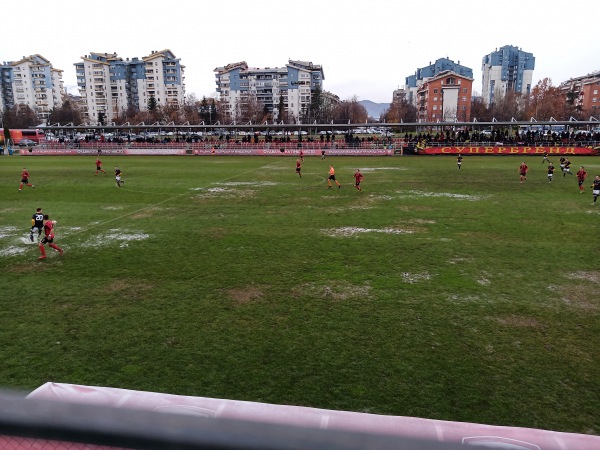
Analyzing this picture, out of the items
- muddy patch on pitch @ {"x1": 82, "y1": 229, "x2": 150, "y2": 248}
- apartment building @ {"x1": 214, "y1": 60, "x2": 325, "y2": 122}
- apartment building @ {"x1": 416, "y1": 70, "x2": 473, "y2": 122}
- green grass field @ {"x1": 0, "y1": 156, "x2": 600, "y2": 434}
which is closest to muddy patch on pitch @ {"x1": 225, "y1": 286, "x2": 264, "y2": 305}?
green grass field @ {"x1": 0, "y1": 156, "x2": 600, "y2": 434}

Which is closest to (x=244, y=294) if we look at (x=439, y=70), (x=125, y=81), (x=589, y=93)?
(x=589, y=93)

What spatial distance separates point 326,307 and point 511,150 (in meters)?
52.3

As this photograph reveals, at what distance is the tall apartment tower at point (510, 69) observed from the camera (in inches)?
6752

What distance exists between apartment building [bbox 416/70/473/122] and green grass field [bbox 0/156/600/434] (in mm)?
92302

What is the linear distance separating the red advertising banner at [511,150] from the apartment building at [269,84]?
80.1 metres

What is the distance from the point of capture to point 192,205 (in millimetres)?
25016

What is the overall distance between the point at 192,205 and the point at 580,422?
2129 cm

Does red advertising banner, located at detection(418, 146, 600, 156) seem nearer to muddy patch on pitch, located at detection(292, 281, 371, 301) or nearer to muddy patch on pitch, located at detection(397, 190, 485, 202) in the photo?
muddy patch on pitch, located at detection(397, 190, 485, 202)

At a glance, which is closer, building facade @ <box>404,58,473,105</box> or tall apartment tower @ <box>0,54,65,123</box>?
tall apartment tower @ <box>0,54,65,123</box>

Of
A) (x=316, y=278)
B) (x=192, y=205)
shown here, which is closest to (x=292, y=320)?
(x=316, y=278)

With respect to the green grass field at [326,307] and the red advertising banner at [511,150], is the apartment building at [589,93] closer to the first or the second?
the red advertising banner at [511,150]

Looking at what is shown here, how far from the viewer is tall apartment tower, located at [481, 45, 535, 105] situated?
17150cm

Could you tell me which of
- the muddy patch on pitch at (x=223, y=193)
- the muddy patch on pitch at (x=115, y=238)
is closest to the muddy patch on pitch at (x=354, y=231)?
the muddy patch on pitch at (x=115, y=238)

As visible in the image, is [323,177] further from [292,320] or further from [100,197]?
[292,320]
